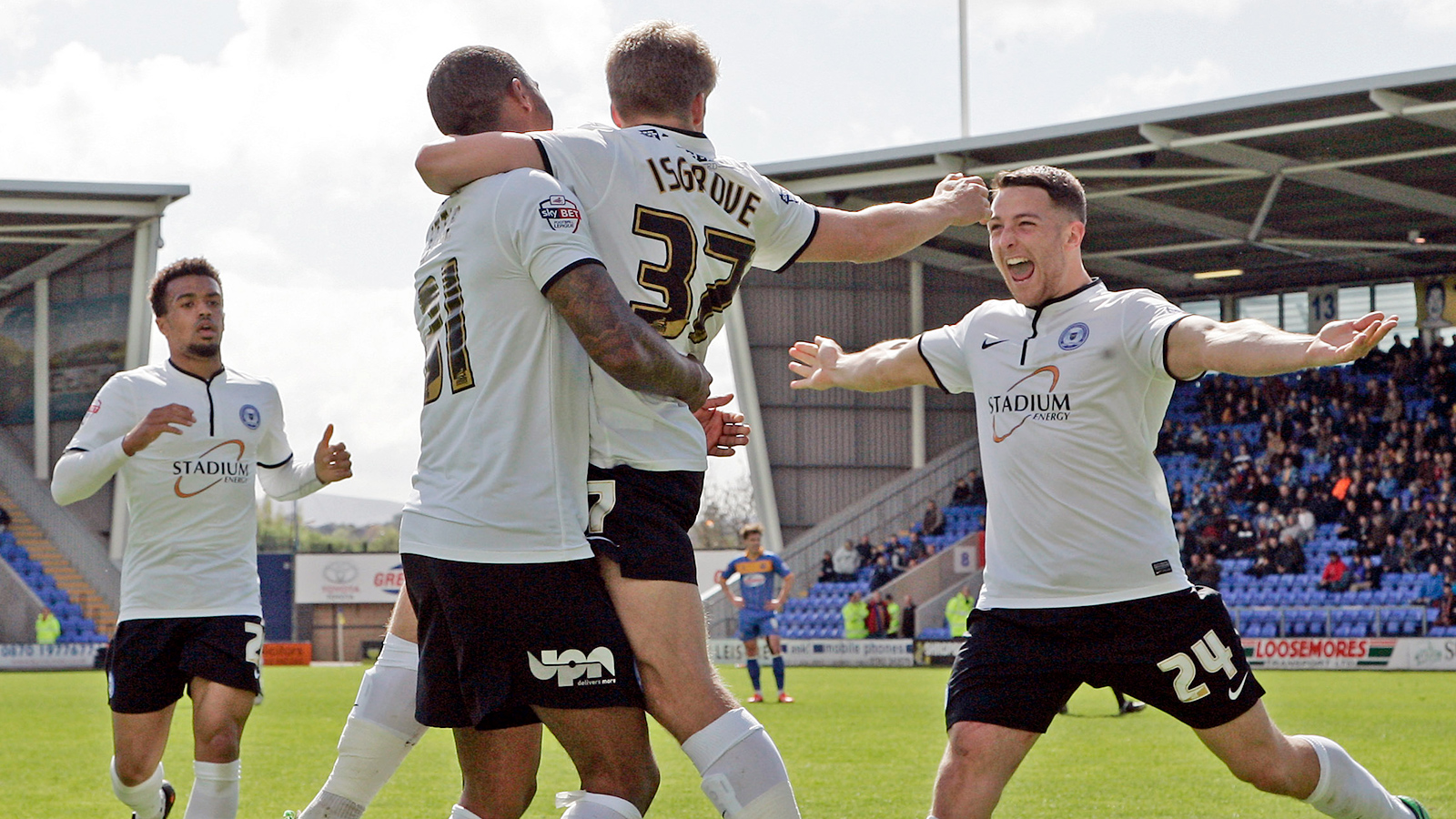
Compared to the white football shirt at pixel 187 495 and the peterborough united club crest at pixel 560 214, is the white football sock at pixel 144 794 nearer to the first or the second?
the white football shirt at pixel 187 495

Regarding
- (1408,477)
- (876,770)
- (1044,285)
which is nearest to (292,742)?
(876,770)

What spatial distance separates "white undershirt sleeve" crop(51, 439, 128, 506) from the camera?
6.05m

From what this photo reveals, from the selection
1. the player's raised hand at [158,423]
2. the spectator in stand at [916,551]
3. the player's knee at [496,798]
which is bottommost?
the spectator in stand at [916,551]

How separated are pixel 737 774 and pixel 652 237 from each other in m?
1.24

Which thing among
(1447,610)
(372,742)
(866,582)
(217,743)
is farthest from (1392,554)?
(372,742)

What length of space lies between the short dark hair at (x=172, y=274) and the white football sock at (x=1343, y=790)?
4678mm

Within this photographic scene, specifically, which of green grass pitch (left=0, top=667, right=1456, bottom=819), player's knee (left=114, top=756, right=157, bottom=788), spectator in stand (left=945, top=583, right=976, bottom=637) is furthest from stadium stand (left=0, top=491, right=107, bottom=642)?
player's knee (left=114, top=756, right=157, bottom=788)

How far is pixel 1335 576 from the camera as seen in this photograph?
29.1m

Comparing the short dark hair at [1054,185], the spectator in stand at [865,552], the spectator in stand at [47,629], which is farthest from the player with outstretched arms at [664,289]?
the spectator in stand at [47,629]

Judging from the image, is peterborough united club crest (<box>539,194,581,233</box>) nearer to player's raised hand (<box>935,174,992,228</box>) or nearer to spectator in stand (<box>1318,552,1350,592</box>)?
player's raised hand (<box>935,174,992,228</box>)

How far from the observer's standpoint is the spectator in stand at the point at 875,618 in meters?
33.4

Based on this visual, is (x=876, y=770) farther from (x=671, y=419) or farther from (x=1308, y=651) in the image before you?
(x=1308, y=651)

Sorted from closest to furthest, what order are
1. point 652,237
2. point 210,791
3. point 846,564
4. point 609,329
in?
point 609,329 → point 652,237 → point 210,791 → point 846,564

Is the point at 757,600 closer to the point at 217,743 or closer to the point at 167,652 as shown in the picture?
the point at 167,652
